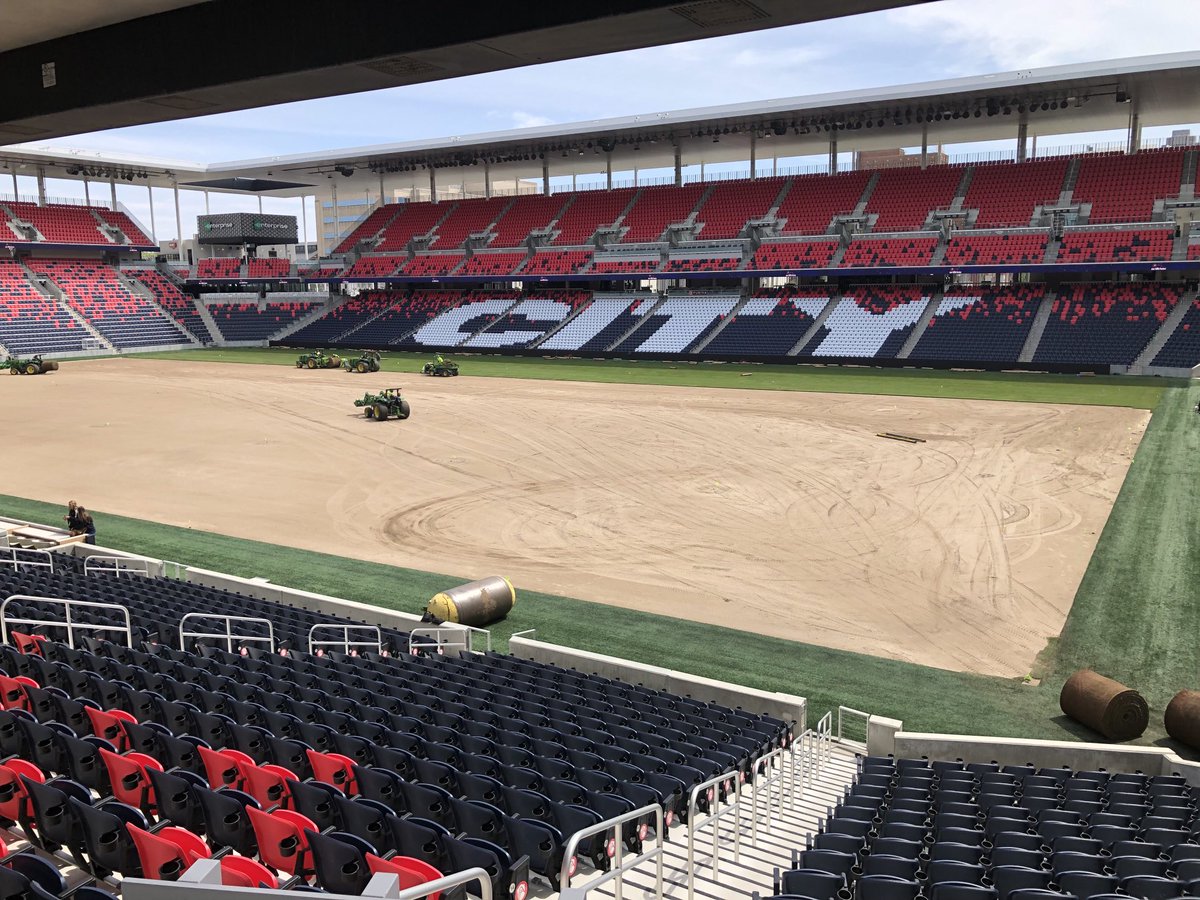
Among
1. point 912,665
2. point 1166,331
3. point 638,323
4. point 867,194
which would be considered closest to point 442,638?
point 912,665

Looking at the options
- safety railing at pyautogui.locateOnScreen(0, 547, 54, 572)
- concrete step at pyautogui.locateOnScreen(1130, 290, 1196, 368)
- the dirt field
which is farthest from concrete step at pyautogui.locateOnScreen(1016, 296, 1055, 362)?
safety railing at pyautogui.locateOnScreen(0, 547, 54, 572)

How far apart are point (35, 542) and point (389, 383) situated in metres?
33.1

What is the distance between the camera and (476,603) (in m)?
17.0

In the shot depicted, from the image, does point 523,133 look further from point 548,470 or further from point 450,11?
point 450,11

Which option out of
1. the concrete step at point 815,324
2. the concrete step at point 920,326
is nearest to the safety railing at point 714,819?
the concrete step at point 920,326

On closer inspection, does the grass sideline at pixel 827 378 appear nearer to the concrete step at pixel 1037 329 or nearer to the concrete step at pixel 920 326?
the concrete step at pixel 1037 329

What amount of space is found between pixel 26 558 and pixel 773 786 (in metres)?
17.2

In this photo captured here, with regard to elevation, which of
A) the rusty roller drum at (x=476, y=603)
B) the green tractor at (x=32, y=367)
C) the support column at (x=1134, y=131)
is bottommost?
the rusty roller drum at (x=476, y=603)

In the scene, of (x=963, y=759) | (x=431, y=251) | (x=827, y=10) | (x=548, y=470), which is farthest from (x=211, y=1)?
(x=431, y=251)

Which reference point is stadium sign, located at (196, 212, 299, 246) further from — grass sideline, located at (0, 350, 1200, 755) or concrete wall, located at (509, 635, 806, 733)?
concrete wall, located at (509, 635, 806, 733)

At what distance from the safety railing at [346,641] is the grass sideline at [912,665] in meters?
2.46

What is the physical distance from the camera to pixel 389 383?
54.0 metres

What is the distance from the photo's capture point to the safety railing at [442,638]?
51.1 ft

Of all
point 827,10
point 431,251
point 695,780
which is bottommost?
point 695,780
